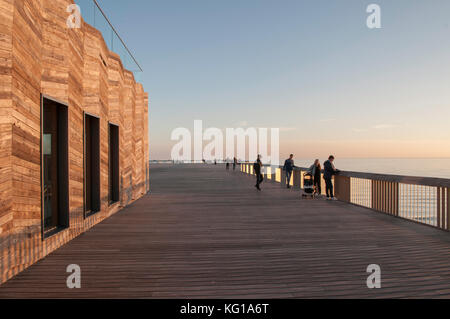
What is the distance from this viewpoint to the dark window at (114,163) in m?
9.09

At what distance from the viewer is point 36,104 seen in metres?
4.59

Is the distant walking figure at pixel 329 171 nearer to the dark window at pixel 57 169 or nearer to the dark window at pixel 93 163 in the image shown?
the dark window at pixel 93 163

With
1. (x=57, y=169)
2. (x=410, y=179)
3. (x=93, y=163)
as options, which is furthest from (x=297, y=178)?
(x=57, y=169)

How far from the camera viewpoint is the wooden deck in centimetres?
348

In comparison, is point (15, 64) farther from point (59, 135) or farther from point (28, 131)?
point (59, 135)

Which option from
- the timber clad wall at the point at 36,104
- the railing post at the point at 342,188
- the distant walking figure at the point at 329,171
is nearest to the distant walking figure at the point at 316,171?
the distant walking figure at the point at 329,171

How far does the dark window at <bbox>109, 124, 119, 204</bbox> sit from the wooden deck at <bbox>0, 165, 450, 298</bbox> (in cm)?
165

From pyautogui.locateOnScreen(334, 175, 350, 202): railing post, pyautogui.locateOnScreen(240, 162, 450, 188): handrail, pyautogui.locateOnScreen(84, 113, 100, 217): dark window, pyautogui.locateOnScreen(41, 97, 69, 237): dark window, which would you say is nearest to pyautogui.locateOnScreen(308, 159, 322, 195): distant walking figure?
pyautogui.locateOnScreen(334, 175, 350, 202): railing post

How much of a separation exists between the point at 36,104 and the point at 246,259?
3989 millimetres

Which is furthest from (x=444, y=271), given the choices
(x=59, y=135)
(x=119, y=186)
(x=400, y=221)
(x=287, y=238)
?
(x=119, y=186)

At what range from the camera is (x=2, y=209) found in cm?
373

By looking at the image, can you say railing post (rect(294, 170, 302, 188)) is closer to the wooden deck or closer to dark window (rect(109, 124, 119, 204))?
the wooden deck

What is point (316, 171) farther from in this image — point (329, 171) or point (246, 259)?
point (246, 259)
